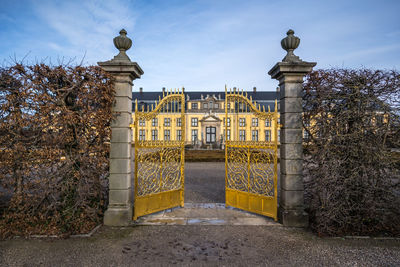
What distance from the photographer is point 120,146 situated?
4.37 metres

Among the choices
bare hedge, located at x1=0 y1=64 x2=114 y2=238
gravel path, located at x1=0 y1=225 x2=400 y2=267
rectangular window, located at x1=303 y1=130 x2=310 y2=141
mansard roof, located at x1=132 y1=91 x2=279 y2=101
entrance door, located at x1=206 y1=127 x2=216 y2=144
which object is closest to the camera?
gravel path, located at x1=0 y1=225 x2=400 y2=267

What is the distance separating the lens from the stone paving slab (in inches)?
176

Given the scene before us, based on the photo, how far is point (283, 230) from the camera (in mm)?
4125

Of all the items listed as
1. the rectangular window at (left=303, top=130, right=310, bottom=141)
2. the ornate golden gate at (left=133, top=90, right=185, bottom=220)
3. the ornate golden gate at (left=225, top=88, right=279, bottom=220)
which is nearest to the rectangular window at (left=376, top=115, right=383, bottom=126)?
the rectangular window at (left=303, top=130, right=310, bottom=141)

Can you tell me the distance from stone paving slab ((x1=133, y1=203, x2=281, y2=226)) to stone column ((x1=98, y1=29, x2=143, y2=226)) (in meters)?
0.46

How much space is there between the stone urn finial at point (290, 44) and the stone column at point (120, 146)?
3.07 metres

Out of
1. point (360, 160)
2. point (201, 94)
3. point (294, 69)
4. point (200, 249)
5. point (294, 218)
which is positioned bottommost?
point (200, 249)

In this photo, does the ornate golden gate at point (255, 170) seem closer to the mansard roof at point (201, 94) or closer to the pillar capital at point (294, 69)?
the pillar capital at point (294, 69)

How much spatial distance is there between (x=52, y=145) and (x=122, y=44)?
2372mm

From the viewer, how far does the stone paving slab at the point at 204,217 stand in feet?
14.6

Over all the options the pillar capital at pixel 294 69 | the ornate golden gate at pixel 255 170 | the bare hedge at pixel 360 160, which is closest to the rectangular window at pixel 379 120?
the bare hedge at pixel 360 160

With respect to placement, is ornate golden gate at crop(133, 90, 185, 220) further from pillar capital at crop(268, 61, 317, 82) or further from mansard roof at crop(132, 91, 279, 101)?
mansard roof at crop(132, 91, 279, 101)

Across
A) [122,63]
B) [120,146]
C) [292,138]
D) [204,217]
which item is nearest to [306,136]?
[292,138]

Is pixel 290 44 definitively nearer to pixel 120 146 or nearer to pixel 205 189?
pixel 120 146
